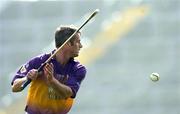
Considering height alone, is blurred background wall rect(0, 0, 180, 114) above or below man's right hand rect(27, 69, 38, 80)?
below

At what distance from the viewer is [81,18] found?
29.5m

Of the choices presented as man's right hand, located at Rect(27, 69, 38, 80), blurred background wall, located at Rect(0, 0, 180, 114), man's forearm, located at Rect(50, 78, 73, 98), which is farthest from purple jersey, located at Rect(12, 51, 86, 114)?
blurred background wall, located at Rect(0, 0, 180, 114)

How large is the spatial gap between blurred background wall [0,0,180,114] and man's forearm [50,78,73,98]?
2095 centimetres

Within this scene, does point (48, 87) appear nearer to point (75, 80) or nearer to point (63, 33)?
point (75, 80)

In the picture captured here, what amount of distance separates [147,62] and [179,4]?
2.54m

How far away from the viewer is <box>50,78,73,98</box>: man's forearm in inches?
302

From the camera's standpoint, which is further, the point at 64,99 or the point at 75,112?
the point at 75,112

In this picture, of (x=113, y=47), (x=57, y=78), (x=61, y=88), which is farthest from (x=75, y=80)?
(x=113, y=47)

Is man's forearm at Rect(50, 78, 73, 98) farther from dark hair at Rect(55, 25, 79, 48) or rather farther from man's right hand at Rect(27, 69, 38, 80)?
dark hair at Rect(55, 25, 79, 48)

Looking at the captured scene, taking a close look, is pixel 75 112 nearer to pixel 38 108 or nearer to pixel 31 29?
pixel 31 29

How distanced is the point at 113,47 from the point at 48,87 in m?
22.2

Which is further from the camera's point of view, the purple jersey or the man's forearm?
the purple jersey

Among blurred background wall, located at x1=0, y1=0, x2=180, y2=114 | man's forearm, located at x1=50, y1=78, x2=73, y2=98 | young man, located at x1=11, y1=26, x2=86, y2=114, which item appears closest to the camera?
man's forearm, located at x1=50, y1=78, x2=73, y2=98

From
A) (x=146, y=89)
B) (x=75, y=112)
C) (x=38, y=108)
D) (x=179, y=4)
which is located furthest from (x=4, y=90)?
(x=38, y=108)
